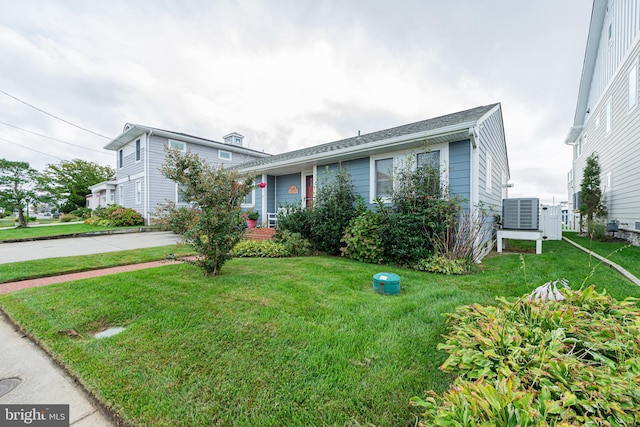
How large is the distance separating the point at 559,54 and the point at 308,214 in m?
10.2

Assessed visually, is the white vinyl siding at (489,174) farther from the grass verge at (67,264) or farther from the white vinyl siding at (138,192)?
the white vinyl siding at (138,192)

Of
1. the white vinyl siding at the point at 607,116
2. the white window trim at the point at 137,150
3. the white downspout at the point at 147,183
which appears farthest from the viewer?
the white window trim at the point at 137,150

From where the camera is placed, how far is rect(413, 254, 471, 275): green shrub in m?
4.86

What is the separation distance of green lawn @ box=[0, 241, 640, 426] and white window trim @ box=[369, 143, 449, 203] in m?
2.70

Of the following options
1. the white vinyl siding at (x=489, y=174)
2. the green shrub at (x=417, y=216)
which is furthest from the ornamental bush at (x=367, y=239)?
the white vinyl siding at (x=489, y=174)

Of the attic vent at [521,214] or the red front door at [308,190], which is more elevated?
the red front door at [308,190]

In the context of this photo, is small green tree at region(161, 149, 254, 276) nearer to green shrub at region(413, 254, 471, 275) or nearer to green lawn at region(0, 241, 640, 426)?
green lawn at region(0, 241, 640, 426)

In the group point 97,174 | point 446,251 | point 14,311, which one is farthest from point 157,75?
point 97,174

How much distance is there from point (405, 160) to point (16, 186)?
19.6m

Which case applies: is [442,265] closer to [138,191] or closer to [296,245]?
[296,245]

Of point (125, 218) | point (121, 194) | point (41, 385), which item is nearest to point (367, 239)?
point (41, 385)

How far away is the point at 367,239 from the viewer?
5.90 meters

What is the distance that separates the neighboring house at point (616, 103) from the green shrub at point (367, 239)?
25.3 ft

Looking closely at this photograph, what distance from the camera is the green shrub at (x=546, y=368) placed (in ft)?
3.58
